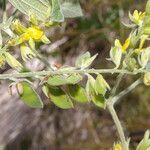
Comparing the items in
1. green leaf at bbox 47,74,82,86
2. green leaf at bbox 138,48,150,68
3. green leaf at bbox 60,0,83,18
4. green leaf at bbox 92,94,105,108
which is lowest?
green leaf at bbox 92,94,105,108

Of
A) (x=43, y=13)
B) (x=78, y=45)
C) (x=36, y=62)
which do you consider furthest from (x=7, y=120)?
(x=43, y=13)

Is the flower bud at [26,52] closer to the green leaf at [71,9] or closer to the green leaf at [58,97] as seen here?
the green leaf at [58,97]

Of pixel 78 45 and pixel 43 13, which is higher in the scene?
pixel 43 13

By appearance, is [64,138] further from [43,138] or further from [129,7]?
[129,7]

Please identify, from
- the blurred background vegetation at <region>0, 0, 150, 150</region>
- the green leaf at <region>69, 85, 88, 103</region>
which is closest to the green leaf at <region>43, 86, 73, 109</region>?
the green leaf at <region>69, 85, 88, 103</region>

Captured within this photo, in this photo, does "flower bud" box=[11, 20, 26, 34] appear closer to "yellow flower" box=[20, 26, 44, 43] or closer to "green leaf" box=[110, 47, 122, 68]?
"yellow flower" box=[20, 26, 44, 43]

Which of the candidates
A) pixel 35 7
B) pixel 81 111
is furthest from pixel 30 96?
pixel 81 111
